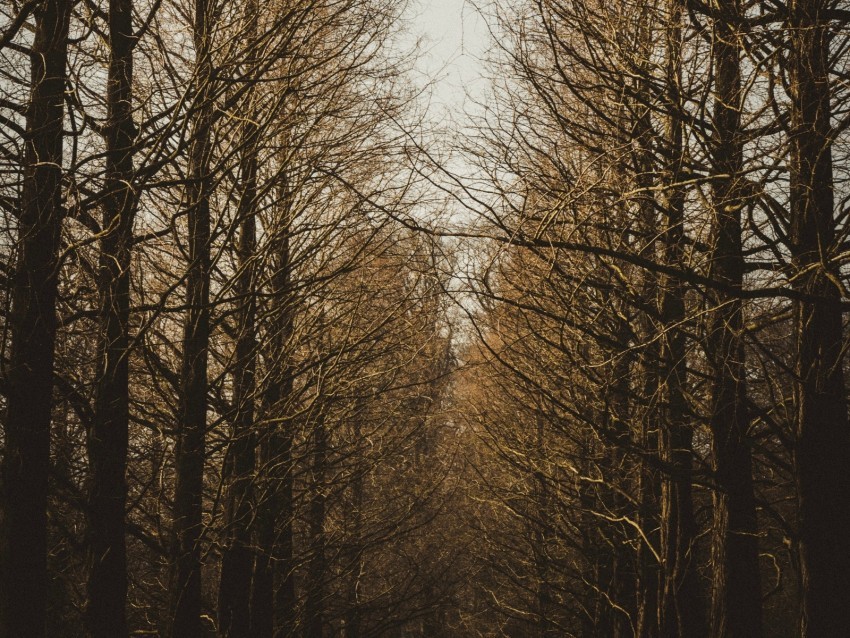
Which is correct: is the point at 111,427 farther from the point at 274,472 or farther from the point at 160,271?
the point at 274,472

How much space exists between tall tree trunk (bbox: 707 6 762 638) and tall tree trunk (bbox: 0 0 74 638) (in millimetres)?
3645

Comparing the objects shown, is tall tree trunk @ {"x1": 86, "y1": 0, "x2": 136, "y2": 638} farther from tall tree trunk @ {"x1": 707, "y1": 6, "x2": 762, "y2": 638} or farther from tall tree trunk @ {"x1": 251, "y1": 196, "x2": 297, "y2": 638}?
tall tree trunk @ {"x1": 707, "y1": 6, "x2": 762, "y2": 638}

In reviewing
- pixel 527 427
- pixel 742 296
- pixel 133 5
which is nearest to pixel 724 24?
pixel 742 296

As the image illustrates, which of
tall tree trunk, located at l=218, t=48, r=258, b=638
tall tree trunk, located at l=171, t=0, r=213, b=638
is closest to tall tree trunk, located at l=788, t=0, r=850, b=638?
tall tree trunk, located at l=171, t=0, r=213, b=638

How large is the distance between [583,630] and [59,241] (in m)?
8.51

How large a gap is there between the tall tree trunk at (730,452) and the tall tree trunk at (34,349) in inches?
143

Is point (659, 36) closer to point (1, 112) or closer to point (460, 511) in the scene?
point (1, 112)

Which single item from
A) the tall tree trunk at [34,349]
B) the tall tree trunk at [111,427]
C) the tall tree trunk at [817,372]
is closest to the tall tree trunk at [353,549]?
the tall tree trunk at [111,427]

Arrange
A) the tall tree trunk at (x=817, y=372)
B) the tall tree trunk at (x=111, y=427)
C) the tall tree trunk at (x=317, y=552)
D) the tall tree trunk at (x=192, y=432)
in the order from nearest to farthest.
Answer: the tall tree trunk at (x=817, y=372) < the tall tree trunk at (x=111, y=427) < the tall tree trunk at (x=192, y=432) < the tall tree trunk at (x=317, y=552)

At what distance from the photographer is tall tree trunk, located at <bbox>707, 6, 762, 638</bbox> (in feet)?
14.4

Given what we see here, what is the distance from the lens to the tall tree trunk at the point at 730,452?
4387mm

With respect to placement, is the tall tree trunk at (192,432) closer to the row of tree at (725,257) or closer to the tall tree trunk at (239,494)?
the tall tree trunk at (239,494)

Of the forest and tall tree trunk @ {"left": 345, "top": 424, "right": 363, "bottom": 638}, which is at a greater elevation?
the forest

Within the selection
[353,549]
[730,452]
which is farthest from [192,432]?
[353,549]
